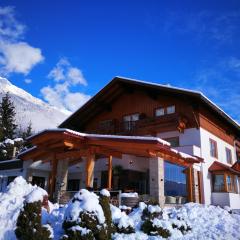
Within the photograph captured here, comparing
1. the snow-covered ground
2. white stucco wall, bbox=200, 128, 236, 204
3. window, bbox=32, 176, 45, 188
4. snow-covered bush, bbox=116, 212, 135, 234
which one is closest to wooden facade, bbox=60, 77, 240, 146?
white stucco wall, bbox=200, 128, 236, 204

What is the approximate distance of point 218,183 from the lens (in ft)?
69.7

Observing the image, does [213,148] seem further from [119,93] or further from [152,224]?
[152,224]

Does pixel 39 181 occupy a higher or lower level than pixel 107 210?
higher

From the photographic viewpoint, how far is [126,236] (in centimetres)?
877

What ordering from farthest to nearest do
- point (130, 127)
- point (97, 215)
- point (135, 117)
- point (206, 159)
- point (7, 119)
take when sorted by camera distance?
point (7, 119) < point (135, 117) < point (130, 127) < point (206, 159) < point (97, 215)

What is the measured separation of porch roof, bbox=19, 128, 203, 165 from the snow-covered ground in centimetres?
310

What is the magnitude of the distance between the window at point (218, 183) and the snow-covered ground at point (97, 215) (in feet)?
26.9

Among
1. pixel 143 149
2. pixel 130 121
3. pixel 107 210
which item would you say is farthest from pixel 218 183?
pixel 107 210

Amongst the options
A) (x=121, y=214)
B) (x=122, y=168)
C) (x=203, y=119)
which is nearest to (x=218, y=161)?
(x=203, y=119)

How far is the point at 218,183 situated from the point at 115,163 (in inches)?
295

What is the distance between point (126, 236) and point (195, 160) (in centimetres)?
1047

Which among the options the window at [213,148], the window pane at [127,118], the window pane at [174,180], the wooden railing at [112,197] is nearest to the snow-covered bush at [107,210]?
the wooden railing at [112,197]

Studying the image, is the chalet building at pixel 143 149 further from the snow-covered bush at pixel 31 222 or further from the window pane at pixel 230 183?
the snow-covered bush at pixel 31 222

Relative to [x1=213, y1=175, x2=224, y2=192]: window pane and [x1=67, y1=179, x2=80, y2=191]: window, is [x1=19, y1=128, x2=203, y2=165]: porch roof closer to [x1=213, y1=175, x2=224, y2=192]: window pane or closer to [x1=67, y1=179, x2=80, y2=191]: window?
[x1=67, y1=179, x2=80, y2=191]: window
